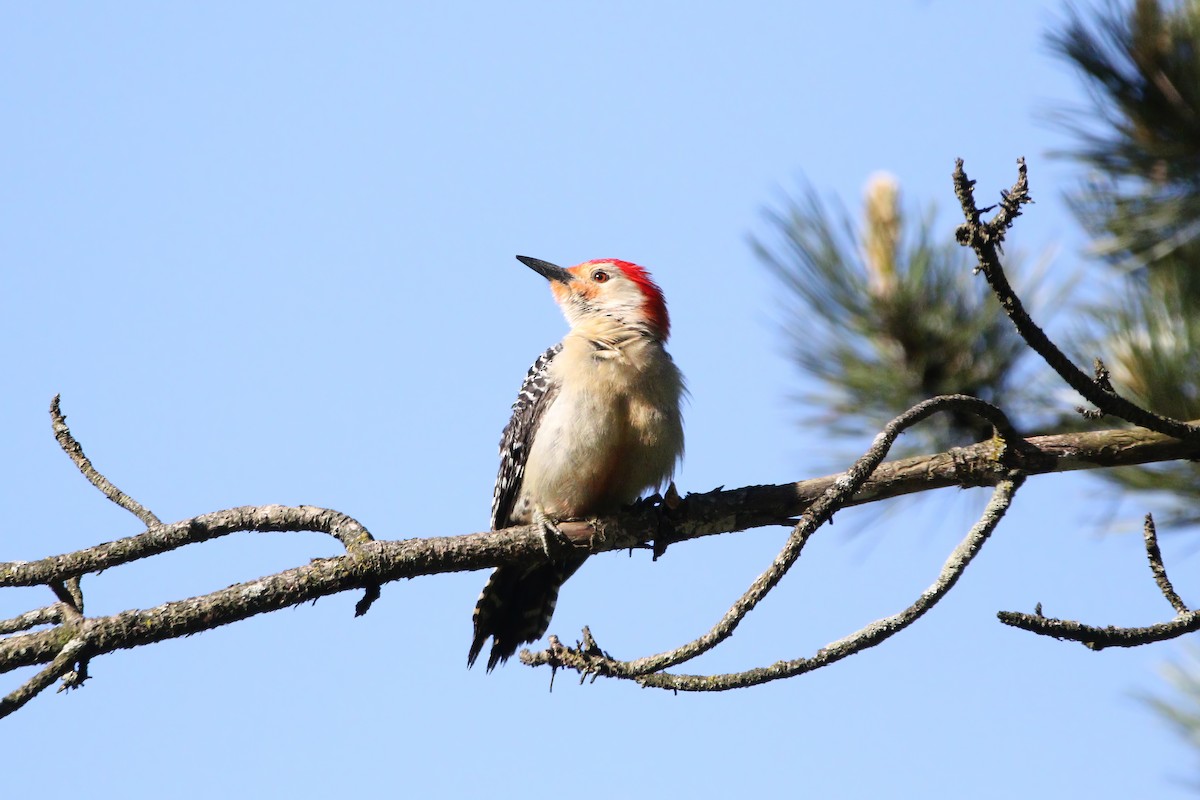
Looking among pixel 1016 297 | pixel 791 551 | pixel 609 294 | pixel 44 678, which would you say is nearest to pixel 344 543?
pixel 44 678

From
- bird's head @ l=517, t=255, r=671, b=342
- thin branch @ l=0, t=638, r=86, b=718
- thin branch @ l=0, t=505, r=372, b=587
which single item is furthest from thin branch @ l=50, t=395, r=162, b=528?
bird's head @ l=517, t=255, r=671, b=342

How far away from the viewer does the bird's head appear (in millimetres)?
6977

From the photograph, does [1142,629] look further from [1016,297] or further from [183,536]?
[183,536]

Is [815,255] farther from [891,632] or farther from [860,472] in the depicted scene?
[891,632]

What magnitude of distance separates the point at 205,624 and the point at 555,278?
382 centimetres

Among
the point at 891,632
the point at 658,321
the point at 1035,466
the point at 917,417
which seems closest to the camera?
the point at 891,632

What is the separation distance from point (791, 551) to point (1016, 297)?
3.39 ft

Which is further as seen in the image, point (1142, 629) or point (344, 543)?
point (344, 543)

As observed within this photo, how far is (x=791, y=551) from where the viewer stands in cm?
380

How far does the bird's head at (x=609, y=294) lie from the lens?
6977mm

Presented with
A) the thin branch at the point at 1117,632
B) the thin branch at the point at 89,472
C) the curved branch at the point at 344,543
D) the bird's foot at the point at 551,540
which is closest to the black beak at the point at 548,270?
the bird's foot at the point at 551,540

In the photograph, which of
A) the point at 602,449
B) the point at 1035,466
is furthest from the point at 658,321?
the point at 1035,466

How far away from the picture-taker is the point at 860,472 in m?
3.98

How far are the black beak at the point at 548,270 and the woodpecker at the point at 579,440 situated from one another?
499 mm
